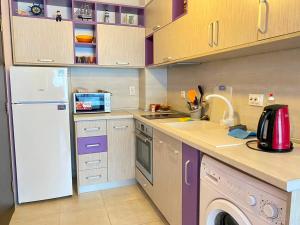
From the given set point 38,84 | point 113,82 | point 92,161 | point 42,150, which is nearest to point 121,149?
point 92,161

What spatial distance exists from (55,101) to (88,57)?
2.40 ft

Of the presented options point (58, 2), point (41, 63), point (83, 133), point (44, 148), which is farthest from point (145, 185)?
point (58, 2)

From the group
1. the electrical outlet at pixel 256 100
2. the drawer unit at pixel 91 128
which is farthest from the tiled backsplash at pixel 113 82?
the electrical outlet at pixel 256 100

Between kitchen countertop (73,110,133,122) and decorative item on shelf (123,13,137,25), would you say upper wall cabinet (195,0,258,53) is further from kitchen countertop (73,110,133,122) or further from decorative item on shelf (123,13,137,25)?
decorative item on shelf (123,13,137,25)

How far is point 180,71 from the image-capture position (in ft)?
8.87

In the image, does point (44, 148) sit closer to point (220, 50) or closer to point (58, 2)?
point (58, 2)

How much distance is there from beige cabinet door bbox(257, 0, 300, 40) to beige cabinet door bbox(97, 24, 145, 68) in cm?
181

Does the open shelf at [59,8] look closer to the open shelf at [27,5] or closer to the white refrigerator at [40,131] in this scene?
the open shelf at [27,5]

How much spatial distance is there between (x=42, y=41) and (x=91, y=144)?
1223mm

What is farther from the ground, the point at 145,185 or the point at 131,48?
the point at 131,48

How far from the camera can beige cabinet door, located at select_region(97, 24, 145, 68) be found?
2680 mm

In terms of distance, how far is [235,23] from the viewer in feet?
4.50

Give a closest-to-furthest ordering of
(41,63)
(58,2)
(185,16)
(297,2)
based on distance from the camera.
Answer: (297,2) < (185,16) < (41,63) < (58,2)

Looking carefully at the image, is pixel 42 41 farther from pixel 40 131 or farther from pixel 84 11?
pixel 40 131
